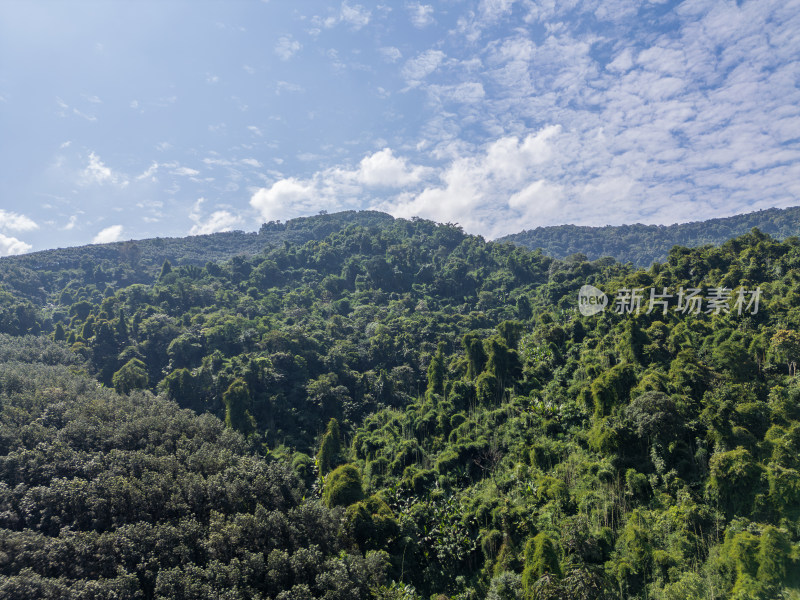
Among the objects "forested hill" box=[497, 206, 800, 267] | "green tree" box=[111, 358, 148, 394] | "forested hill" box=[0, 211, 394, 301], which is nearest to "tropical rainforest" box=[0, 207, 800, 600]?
"green tree" box=[111, 358, 148, 394]

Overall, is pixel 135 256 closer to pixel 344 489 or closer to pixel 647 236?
pixel 344 489

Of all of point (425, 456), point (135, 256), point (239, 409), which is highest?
point (135, 256)

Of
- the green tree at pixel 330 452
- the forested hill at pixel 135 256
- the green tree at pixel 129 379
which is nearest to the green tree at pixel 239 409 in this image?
the green tree at pixel 330 452

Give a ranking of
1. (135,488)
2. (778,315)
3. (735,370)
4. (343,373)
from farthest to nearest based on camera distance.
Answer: (343,373) < (778,315) < (735,370) < (135,488)

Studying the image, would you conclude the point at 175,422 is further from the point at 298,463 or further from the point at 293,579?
the point at 293,579

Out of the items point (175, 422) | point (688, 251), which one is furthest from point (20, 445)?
point (688, 251)

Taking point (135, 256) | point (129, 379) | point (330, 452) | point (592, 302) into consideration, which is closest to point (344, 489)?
point (330, 452)
